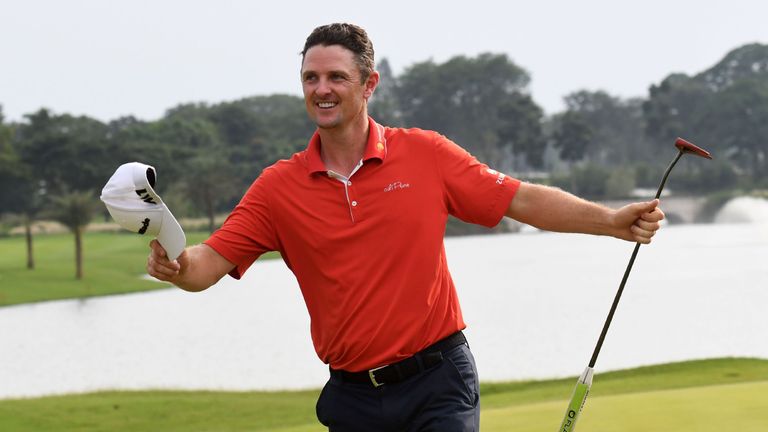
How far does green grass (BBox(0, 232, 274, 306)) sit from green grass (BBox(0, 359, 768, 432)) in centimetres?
3587

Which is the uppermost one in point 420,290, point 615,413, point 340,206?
point 340,206

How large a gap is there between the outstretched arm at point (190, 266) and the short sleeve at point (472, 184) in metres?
0.75

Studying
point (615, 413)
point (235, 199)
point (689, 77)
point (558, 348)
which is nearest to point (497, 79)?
point (689, 77)

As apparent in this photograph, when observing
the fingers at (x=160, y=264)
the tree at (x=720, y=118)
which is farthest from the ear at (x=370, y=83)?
the tree at (x=720, y=118)

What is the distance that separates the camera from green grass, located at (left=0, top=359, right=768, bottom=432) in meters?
6.70

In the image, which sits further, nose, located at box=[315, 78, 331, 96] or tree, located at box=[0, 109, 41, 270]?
tree, located at box=[0, 109, 41, 270]

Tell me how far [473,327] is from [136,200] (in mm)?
28829

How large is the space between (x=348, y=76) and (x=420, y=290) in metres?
0.68

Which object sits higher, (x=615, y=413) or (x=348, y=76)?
(x=348, y=76)

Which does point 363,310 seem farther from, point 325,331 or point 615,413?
point 615,413

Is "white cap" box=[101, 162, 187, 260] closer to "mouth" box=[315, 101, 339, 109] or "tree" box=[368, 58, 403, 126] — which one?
"mouth" box=[315, 101, 339, 109]

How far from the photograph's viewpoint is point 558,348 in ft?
85.4

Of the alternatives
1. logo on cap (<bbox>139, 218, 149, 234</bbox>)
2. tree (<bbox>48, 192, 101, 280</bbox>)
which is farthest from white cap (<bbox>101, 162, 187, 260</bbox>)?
tree (<bbox>48, 192, 101, 280</bbox>)

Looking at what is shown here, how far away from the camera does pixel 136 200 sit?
9.63 feet
